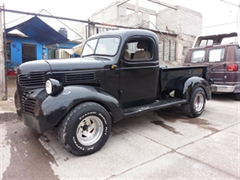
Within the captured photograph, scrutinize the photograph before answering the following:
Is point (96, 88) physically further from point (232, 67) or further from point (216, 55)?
point (216, 55)

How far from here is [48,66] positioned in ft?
9.86

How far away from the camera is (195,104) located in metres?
4.93

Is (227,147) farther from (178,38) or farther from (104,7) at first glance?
(104,7)

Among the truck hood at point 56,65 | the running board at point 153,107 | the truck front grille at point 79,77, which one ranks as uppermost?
the truck hood at point 56,65

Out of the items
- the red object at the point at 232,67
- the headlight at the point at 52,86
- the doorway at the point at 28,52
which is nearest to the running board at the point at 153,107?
the headlight at the point at 52,86

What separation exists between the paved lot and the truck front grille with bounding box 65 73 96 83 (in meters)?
1.14

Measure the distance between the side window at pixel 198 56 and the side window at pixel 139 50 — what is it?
407cm

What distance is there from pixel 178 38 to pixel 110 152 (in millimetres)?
12383

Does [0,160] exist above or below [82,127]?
below

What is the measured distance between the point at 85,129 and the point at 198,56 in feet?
19.7

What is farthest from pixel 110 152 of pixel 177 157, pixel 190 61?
pixel 190 61

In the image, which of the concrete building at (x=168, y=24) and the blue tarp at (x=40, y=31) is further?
the concrete building at (x=168, y=24)

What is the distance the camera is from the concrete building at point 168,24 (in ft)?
42.5

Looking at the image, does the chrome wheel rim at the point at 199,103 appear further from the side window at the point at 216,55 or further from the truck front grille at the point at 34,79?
the truck front grille at the point at 34,79
